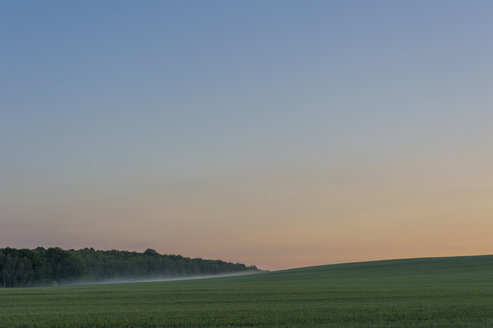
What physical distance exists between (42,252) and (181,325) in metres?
138

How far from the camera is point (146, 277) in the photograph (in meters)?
194

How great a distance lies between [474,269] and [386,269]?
1656 centimetres

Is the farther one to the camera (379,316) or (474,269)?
(474,269)

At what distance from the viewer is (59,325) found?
20.5 meters

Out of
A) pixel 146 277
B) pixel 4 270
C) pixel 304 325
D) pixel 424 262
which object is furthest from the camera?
pixel 146 277

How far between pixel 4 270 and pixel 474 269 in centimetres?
10050

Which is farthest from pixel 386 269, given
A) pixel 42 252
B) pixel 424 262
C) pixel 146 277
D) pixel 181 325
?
pixel 146 277

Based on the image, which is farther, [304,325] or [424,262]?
[424,262]

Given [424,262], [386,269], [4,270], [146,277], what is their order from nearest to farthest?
[386,269] → [424,262] → [4,270] → [146,277]

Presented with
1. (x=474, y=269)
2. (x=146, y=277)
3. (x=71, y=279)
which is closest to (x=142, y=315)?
(x=474, y=269)

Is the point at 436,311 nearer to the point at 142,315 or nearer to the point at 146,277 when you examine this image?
the point at 142,315

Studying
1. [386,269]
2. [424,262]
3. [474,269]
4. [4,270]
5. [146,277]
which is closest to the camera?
[474,269]

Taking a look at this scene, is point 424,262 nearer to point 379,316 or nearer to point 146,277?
point 379,316

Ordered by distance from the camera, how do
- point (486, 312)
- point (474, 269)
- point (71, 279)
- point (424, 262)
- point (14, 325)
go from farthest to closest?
point (71, 279) → point (424, 262) → point (474, 269) → point (486, 312) → point (14, 325)
